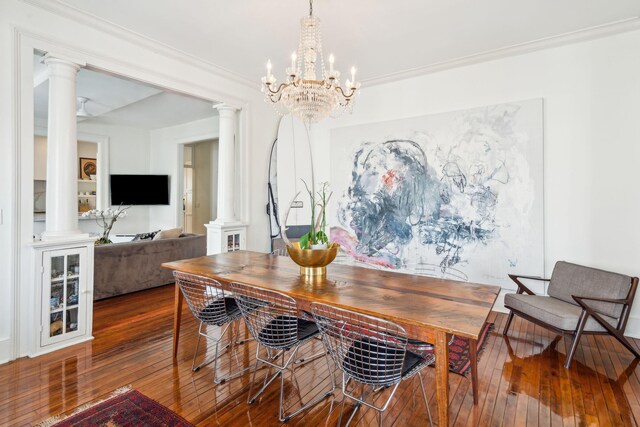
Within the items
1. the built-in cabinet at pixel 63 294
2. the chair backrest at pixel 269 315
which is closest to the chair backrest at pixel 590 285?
the chair backrest at pixel 269 315

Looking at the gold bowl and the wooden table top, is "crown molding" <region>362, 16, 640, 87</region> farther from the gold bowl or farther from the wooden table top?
the gold bowl

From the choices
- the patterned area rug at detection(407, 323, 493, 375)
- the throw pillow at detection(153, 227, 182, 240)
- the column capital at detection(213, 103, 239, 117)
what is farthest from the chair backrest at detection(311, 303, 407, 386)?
the throw pillow at detection(153, 227, 182, 240)

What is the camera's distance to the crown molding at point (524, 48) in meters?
2.98

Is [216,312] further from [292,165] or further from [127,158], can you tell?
[127,158]

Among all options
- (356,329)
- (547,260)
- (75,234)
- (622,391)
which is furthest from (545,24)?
(75,234)

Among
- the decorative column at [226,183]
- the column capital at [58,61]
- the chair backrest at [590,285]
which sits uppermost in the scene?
the column capital at [58,61]

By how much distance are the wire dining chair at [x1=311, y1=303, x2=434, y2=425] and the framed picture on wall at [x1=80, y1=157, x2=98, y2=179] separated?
24.6ft

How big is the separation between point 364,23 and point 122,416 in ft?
11.4

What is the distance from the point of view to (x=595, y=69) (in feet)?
10.3

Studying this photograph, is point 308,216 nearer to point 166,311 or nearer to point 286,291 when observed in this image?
point 166,311

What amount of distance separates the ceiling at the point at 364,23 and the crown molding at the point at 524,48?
0.06 meters

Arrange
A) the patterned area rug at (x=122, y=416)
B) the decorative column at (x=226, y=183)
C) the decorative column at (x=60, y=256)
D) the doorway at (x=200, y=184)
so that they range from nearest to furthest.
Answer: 1. the patterned area rug at (x=122, y=416)
2. the decorative column at (x=60, y=256)
3. the decorative column at (x=226, y=183)
4. the doorway at (x=200, y=184)

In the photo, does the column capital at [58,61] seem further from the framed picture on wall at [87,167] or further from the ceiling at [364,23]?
the framed picture on wall at [87,167]

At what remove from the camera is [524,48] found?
3.39 meters
